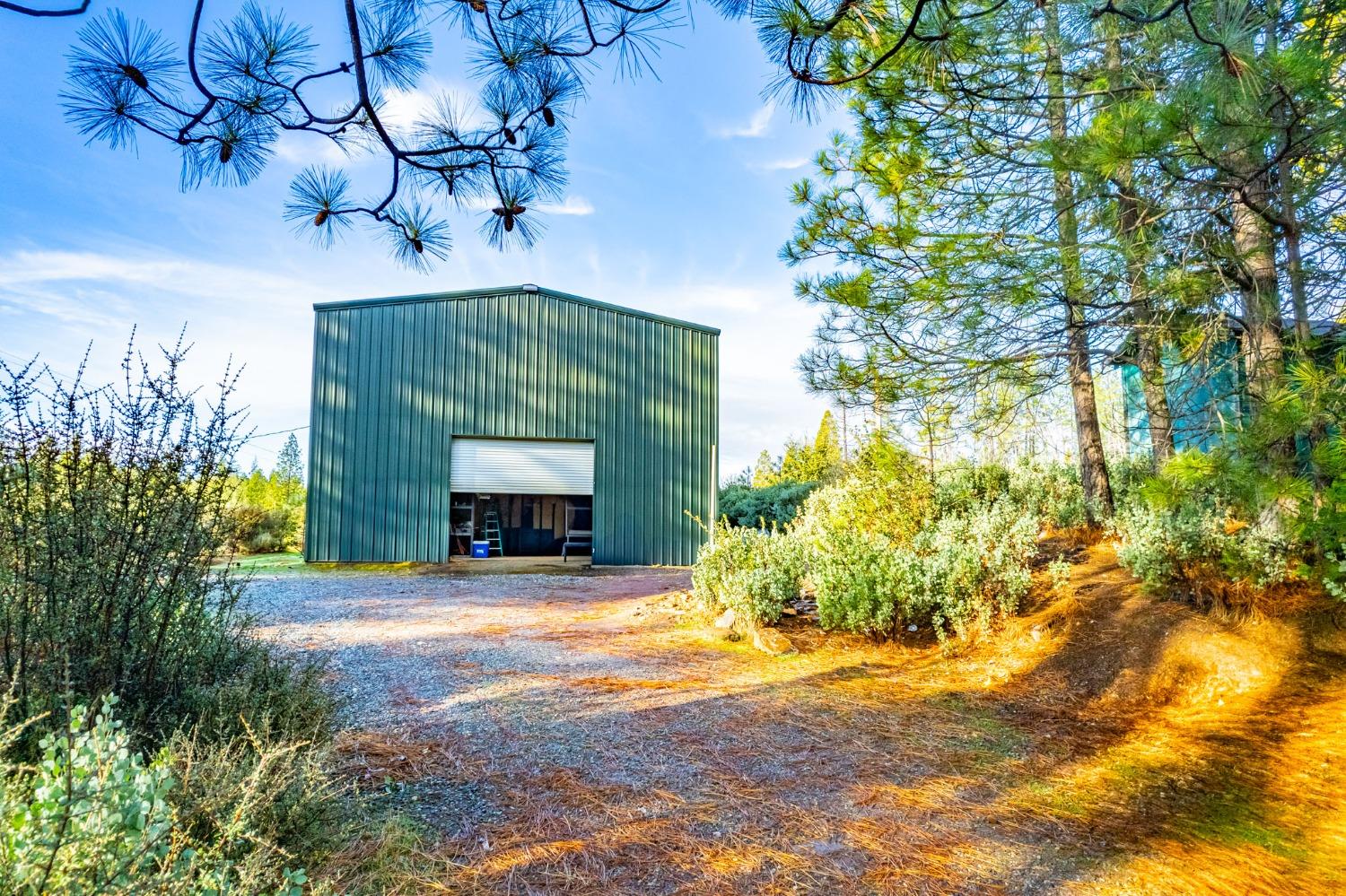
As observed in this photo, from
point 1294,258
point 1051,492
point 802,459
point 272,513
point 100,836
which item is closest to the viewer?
point 100,836

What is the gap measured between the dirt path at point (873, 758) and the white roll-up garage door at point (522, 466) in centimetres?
699

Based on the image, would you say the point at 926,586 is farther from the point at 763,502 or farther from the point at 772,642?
the point at 763,502

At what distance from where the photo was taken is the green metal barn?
11734 millimetres

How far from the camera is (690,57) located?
2.63 metres

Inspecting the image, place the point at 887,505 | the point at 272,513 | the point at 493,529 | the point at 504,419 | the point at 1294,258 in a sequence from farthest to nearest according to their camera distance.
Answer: the point at 493,529 → the point at 272,513 → the point at 504,419 → the point at 887,505 → the point at 1294,258

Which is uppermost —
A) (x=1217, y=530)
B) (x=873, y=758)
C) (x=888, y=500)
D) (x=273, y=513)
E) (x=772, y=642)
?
(x=888, y=500)

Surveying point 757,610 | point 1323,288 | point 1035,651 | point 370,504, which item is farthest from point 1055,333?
point 370,504

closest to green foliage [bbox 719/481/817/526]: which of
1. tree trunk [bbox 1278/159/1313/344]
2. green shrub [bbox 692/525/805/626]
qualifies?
green shrub [bbox 692/525/805/626]

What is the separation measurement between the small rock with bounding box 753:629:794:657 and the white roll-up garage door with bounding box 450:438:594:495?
7.72 m

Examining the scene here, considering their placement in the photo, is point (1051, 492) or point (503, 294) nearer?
point (1051, 492)

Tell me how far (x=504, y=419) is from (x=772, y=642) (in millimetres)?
8578

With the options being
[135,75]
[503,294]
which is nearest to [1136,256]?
[135,75]

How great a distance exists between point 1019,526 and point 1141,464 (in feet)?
13.6

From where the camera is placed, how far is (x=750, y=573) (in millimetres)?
5602
